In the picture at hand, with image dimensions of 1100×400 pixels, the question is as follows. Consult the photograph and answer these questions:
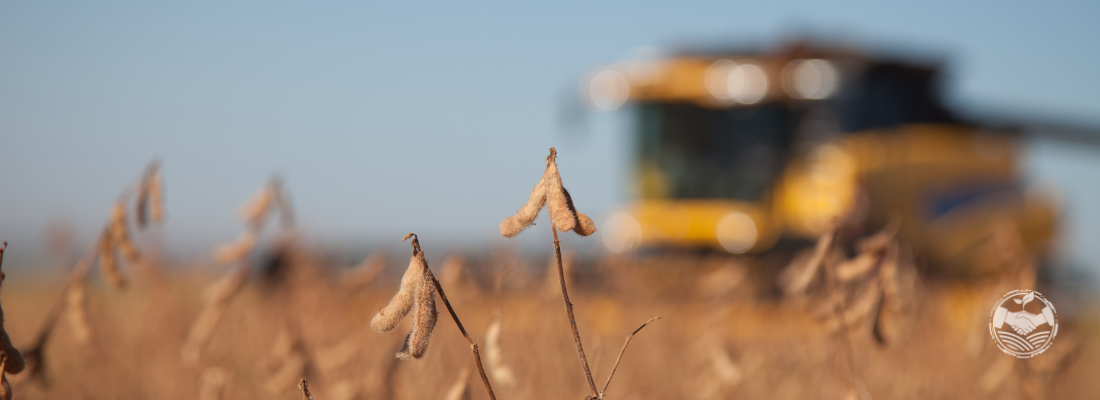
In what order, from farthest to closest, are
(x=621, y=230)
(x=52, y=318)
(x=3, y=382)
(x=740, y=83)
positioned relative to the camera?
(x=621, y=230)
(x=740, y=83)
(x=52, y=318)
(x=3, y=382)

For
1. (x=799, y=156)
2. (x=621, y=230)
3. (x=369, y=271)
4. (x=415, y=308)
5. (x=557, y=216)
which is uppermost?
(x=557, y=216)

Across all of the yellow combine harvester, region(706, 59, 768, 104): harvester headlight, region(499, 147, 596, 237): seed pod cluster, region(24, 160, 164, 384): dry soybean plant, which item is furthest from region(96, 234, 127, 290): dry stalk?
region(706, 59, 768, 104): harvester headlight

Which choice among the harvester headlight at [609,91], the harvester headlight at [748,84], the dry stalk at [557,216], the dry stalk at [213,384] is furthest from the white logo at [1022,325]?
the harvester headlight at [609,91]

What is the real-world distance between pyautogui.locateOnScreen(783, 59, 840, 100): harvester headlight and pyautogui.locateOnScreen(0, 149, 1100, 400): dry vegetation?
227 centimetres

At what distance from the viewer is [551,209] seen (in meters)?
0.83

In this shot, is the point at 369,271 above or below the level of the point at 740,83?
below

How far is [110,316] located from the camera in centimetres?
433

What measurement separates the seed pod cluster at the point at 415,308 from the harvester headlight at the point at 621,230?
18.8 ft

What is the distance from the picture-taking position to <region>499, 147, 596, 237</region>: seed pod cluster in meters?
0.82

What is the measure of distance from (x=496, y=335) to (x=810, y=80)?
5.89 meters

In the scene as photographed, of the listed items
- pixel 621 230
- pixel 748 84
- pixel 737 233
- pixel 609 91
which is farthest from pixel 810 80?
pixel 621 230

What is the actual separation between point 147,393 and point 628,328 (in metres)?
1.87

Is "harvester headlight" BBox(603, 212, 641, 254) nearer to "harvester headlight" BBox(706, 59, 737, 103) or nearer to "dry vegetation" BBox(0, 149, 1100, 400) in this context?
"harvester headlight" BBox(706, 59, 737, 103)

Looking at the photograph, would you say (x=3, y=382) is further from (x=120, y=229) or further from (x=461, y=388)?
(x=461, y=388)
